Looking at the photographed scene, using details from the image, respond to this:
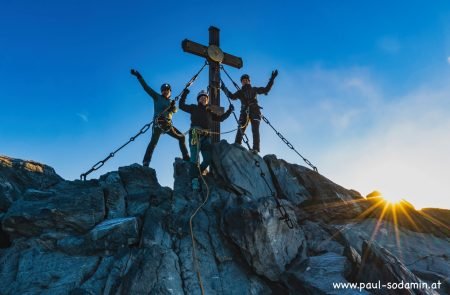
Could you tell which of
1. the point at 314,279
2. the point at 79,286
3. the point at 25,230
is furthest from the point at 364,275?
the point at 25,230

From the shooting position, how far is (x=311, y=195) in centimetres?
1377

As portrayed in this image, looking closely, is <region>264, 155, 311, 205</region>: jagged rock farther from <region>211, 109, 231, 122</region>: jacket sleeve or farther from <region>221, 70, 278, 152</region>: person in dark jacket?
<region>211, 109, 231, 122</region>: jacket sleeve

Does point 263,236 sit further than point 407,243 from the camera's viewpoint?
No

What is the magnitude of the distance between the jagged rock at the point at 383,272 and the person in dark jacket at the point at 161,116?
25.6 feet

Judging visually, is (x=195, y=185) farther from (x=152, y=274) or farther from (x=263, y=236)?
(x=152, y=274)

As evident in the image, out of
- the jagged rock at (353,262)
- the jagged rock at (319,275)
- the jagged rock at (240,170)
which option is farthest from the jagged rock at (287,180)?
the jagged rock at (319,275)

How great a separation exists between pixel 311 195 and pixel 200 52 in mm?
7768

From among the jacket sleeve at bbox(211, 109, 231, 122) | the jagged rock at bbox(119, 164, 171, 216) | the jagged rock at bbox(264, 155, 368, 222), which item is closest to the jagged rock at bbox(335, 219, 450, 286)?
the jagged rock at bbox(264, 155, 368, 222)

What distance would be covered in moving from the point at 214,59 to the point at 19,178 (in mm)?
9055

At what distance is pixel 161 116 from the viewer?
13.5 meters

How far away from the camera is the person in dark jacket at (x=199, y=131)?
12758 mm

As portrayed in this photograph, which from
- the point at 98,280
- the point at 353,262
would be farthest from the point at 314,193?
the point at 98,280

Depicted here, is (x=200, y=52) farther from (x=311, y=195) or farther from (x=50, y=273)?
(x=50, y=273)

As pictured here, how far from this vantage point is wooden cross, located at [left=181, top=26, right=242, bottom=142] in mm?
14753
